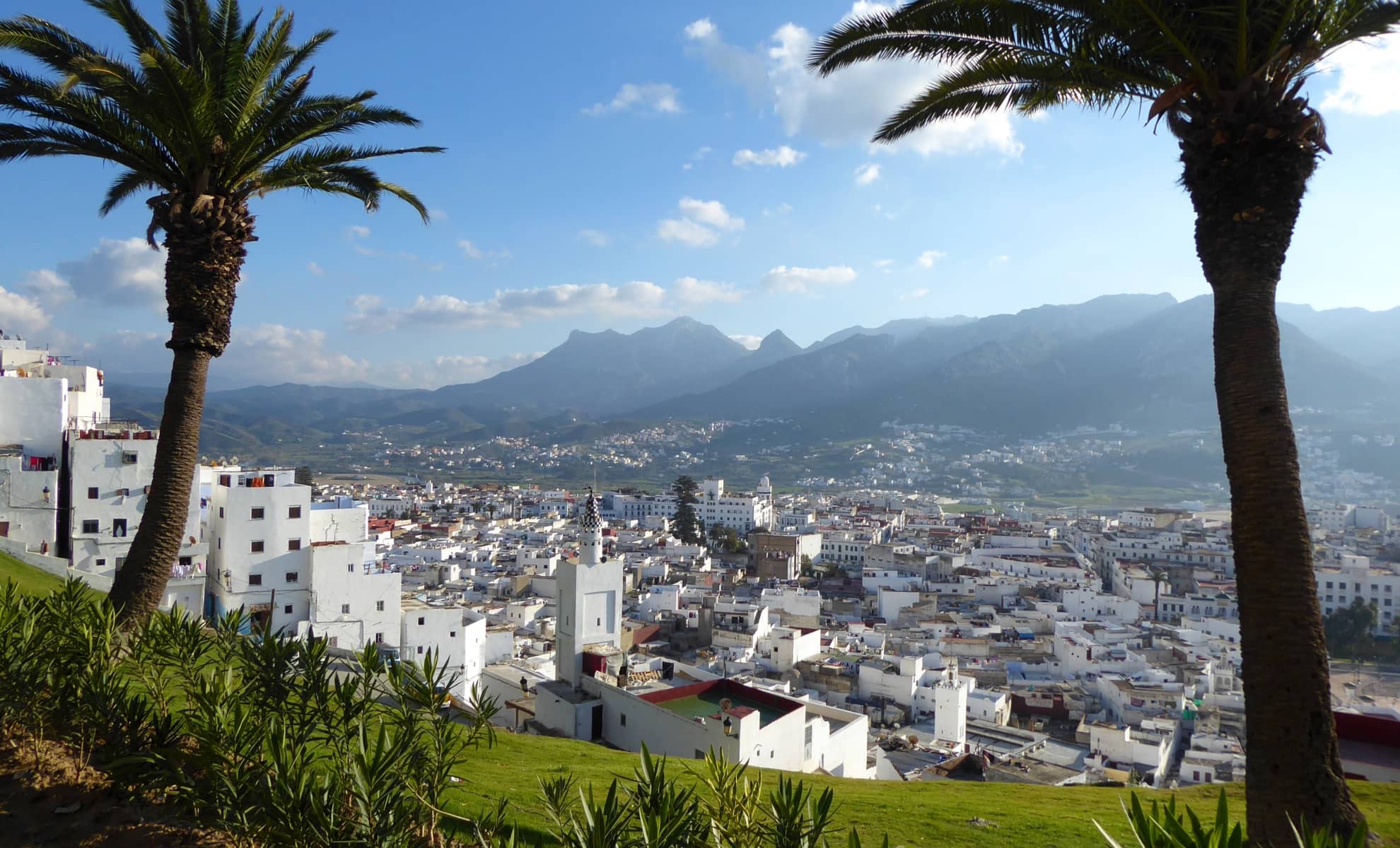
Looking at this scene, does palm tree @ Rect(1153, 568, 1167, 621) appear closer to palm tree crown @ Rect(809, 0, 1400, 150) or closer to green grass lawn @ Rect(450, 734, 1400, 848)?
green grass lawn @ Rect(450, 734, 1400, 848)

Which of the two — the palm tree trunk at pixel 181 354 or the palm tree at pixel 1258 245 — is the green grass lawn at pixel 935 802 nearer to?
the palm tree at pixel 1258 245

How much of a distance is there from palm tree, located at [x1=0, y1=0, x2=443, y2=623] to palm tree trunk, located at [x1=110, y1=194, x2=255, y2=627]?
0.04 feet

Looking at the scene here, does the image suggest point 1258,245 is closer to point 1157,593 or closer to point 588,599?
point 588,599

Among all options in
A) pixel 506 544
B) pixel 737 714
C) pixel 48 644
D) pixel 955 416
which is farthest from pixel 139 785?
pixel 955 416

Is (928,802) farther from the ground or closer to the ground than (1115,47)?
closer to the ground

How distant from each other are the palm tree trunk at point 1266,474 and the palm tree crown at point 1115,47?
0.28 m

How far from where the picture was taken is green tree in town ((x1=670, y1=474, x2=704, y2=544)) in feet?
206

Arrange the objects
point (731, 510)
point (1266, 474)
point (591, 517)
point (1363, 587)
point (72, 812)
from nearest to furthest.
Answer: point (72, 812)
point (1266, 474)
point (591, 517)
point (1363, 587)
point (731, 510)

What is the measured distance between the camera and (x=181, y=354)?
777 cm

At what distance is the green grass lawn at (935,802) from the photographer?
6.63 meters

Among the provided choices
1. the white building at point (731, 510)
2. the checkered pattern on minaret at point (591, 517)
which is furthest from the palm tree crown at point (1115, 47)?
the white building at point (731, 510)

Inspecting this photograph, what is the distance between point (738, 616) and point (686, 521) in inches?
1194

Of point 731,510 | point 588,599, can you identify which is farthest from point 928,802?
point 731,510

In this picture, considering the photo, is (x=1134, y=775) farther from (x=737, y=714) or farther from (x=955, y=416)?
(x=955, y=416)
